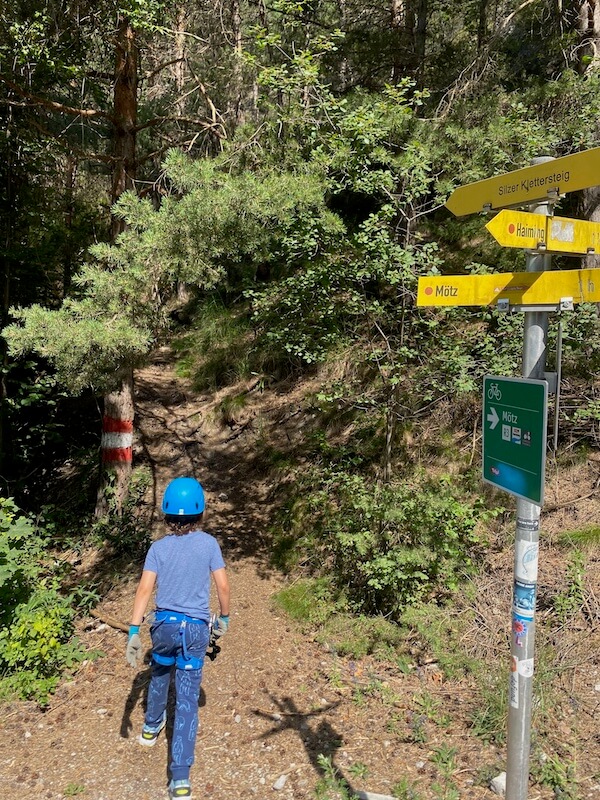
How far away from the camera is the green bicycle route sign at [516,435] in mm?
2096

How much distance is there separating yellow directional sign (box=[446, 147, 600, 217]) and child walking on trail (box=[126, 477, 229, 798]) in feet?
7.22

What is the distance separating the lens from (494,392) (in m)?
2.39

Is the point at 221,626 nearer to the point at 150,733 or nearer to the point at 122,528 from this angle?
the point at 150,733

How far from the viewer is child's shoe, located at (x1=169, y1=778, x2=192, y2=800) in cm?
339

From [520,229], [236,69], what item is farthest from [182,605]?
[236,69]

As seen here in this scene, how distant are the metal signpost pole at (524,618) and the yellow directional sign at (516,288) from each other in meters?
0.09

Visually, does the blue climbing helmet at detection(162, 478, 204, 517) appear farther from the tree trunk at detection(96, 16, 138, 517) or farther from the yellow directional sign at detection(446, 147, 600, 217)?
the tree trunk at detection(96, 16, 138, 517)

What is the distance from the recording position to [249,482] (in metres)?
8.49

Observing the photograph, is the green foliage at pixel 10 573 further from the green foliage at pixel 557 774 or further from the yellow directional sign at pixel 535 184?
the yellow directional sign at pixel 535 184

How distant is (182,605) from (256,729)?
139cm

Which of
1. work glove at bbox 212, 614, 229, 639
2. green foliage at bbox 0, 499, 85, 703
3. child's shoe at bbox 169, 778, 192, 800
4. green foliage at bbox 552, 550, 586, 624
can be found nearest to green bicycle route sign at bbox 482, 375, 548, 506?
work glove at bbox 212, 614, 229, 639

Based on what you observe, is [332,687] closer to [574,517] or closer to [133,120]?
[574,517]

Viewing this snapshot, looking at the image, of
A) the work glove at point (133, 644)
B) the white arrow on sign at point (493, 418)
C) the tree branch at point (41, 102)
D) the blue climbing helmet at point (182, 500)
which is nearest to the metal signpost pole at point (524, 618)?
the white arrow on sign at point (493, 418)

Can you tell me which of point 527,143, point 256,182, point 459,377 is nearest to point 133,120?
point 256,182
